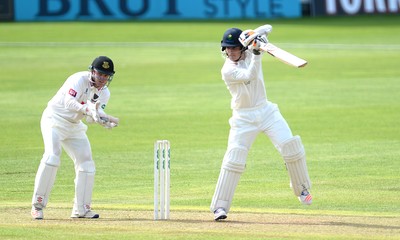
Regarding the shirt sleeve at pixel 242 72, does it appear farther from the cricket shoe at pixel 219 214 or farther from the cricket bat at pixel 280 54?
the cricket shoe at pixel 219 214

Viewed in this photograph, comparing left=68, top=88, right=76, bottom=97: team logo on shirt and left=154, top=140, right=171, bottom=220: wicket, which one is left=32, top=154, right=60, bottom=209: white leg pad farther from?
left=154, top=140, right=171, bottom=220: wicket

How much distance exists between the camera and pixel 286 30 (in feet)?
124

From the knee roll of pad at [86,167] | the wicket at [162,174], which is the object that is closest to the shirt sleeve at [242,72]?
the wicket at [162,174]

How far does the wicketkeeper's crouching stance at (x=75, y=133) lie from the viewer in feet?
35.7

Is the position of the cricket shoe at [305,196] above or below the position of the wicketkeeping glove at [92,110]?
below

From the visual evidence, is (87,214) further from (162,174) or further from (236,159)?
(236,159)

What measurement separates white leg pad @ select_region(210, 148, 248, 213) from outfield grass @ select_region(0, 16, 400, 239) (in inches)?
9.3

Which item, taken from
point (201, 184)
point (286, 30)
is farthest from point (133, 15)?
point (201, 184)

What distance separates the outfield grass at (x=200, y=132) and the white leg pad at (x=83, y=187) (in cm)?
20

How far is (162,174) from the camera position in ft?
34.7

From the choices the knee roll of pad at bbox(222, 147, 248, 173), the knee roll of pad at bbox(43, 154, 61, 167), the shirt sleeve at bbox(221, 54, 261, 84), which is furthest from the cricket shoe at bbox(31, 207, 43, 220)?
the shirt sleeve at bbox(221, 54, 261, 84)

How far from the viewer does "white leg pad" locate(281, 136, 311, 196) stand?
10805mm

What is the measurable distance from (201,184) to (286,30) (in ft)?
80.8

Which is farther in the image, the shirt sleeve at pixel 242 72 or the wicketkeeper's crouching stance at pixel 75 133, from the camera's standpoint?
the wicketkeeper's crouching stance at pixel 75 133
